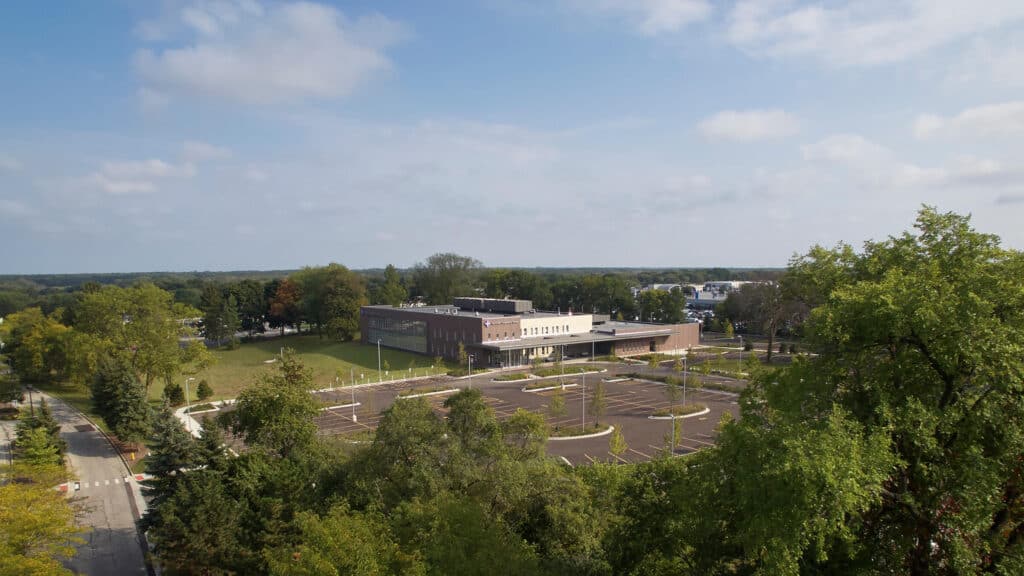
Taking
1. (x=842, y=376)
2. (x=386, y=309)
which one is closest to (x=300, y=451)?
(x=842, y=376)

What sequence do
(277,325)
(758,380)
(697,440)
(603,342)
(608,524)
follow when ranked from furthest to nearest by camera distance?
(277,325) < (603,342) < (697,440) < (608,524) < (758,380)

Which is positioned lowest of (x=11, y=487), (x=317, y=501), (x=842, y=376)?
(x=317, y=501)

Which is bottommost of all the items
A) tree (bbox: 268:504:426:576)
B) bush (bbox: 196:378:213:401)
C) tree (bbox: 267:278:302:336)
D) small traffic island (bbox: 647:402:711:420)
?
small traffic island (bbox: 647:402:711:420)

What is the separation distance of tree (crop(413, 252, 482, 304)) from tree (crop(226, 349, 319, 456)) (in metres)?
73.2

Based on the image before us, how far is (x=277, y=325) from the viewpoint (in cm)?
9119

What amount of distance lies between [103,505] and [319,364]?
114 ft

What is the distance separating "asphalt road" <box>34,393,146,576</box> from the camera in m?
20.3

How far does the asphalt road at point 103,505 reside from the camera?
66.7ft

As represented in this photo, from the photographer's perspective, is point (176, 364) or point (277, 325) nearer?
point (176, 364)

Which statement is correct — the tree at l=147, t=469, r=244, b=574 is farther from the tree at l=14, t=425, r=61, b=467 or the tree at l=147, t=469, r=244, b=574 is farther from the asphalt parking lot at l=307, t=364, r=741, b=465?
the tree at l=14, t=425, r=61, b=467

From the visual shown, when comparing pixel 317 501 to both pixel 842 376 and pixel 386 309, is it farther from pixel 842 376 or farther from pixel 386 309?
pixel 386 309

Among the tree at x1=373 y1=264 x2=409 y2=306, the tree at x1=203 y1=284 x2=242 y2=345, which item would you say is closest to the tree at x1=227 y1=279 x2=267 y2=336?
the tree at x1=203 y1=284 x2=242 y2=345

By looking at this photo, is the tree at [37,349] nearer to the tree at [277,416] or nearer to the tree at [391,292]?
the tree at [277,416]

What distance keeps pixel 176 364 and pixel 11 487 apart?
2693 cm
